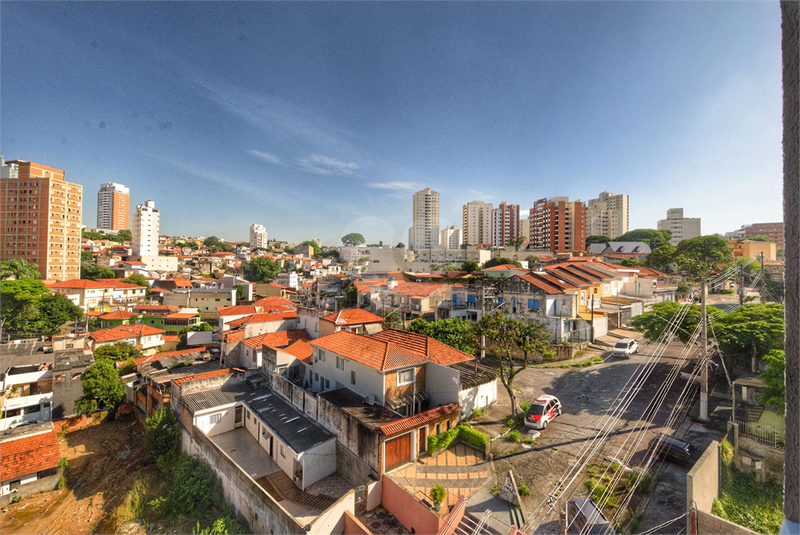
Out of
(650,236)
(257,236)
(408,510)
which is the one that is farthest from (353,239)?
(408,510)

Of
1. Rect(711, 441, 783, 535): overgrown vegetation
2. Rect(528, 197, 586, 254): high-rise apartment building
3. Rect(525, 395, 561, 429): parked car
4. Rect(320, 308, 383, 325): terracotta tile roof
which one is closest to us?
Rect(711, 441, 783, 535): overgrown vegetation

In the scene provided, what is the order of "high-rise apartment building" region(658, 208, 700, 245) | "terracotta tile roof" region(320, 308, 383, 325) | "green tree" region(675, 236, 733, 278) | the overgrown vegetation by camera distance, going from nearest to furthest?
1. the overgrown vegetation
2. "terracotta tile roof" region(320, 308, 383, 325)
3. "green tree" region(675, 236, 733, 278)
4. "high-rise apartment building" region(658, 208, 700, 245)

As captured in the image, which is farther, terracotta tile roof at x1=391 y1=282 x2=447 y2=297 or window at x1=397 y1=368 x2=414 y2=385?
terracotta tile roof at x1=391 y1=282 x2=447 y2=297

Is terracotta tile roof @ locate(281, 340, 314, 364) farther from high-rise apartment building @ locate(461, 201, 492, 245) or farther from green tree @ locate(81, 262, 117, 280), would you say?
high-rise apartment building @ locate(461, 201, 492, 245)

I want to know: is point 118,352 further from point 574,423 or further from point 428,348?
point 574,423

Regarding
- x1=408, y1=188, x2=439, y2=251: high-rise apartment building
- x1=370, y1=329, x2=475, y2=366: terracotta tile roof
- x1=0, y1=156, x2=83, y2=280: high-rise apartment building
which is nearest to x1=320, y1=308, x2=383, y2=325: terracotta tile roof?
x1=370, y1=329, x2=475, y2=366: terracotta tile roof

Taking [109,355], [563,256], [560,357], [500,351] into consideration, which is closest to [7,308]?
[109,355]

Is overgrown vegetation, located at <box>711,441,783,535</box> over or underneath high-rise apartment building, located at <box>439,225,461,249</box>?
underneath
